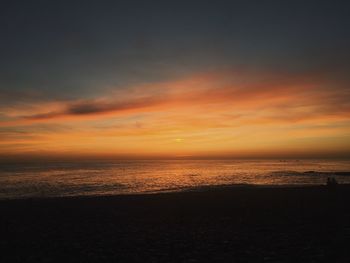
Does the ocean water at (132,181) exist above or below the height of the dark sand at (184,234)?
below

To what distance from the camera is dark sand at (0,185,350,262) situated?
10.8 meters

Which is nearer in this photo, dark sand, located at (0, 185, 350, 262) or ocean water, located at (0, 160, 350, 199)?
dark sand, located at (0, 185, 350, 262)

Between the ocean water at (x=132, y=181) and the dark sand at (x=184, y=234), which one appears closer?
the dark sand at (x=184, y=234)

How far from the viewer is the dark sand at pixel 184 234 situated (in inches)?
424

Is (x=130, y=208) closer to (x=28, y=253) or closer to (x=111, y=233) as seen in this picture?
(x=111, y=233)

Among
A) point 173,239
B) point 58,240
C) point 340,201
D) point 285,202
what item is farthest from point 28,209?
point 340,201

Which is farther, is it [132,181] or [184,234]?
[132,181]

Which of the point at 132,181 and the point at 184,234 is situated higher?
the point at 184,234

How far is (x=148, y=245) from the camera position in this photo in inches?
485

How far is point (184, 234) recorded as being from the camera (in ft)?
46.0

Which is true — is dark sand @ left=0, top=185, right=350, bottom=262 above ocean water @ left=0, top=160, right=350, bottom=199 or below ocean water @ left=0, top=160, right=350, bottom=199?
above

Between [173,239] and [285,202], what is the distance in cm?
1318

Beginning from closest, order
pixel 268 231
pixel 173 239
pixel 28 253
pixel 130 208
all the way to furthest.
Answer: pixel 28 253, pixel 173 239, pixel 268 231, pixel 130 208

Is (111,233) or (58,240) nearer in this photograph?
(58,240)
